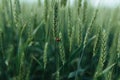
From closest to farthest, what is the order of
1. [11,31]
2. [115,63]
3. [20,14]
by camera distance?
[115,63] → [20,14] → [11,31]

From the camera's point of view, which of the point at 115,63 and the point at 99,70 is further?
the point at 115,63

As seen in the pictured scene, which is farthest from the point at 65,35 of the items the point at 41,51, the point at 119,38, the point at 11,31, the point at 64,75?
the point at 119,38

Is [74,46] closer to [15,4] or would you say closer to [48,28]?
[48,28]

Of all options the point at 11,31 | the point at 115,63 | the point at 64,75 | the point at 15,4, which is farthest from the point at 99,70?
the point at 11,31

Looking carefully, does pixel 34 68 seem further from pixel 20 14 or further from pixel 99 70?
pixel 99 70

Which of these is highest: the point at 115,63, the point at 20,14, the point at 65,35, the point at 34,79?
the point at 20,14

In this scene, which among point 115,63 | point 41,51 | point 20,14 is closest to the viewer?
point 115,63

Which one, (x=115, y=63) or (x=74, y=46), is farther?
(x=74, y=46)

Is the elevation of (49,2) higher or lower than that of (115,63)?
higher

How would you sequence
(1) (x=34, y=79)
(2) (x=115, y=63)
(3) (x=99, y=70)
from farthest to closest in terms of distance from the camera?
(1) (x=34, y=79) < (2) (x=115, y=63) < (3) (x=99, y=70)
